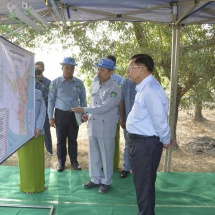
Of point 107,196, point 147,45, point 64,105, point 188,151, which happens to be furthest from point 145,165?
point 188,151

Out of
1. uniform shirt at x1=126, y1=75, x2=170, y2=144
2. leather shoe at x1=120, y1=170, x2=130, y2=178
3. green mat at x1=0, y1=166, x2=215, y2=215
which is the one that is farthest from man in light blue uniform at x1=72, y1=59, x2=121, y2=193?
uniform shirt at x1=126, y1=75, x2=170, y2=144

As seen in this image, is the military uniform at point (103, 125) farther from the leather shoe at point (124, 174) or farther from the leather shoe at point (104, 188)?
the leather shoe at point (124, 174)

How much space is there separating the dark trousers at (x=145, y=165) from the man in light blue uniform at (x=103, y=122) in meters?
0.80

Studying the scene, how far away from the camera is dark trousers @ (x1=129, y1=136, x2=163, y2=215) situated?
225cm

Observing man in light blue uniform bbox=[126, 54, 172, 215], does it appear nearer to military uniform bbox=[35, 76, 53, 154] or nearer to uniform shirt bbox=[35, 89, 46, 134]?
uniform shirt bbox=[35, 89, 46, 134]

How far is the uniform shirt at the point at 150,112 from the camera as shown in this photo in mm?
2168

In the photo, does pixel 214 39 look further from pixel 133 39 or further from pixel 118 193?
pixel 118 193

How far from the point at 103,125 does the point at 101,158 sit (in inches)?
19.0

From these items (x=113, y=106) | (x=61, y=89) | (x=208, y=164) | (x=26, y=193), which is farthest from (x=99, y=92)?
(x=208, y=164)

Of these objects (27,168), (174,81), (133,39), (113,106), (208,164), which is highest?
(133,39)

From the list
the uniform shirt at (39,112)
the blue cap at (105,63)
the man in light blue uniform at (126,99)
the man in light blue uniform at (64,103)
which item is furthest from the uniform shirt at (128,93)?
the uniform shirt at (39,112)

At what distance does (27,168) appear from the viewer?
9.99ft

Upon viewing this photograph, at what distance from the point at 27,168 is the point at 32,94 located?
1.04m

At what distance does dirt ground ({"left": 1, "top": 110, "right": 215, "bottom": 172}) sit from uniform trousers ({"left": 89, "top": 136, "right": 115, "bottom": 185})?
98 centimetres
